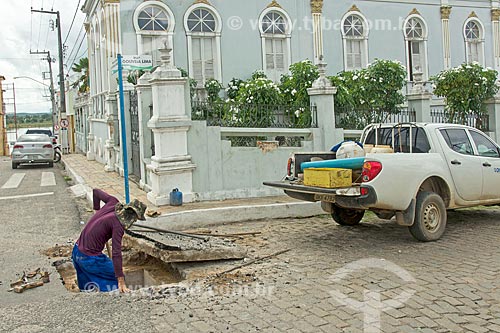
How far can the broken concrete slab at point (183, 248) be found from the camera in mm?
6770

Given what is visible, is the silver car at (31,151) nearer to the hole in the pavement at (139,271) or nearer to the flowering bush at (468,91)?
the flowering bush at (468,91)

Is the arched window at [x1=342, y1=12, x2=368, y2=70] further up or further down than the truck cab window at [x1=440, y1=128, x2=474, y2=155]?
further up

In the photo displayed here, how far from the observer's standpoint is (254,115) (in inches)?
429

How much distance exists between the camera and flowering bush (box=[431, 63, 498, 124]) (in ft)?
48.3

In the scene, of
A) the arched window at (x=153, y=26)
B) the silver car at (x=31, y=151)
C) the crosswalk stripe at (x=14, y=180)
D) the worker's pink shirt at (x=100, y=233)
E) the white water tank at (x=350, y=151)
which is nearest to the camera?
the worker's pink shirt at (x=100, y=233)

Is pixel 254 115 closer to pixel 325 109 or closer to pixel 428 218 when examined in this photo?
pixel 325 109

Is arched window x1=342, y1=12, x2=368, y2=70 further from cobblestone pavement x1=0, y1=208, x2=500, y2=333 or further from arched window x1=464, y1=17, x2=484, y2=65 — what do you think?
cobblestone pavement x1=0, y1=208, x2=500, y2=333

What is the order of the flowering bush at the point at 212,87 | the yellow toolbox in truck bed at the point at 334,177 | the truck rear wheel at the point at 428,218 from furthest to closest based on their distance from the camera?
the flowering bush at the point at 212,87 < the truck rear wheel at the point at 428,218 < the yellow toolbox in truck bed at the point at 334,177

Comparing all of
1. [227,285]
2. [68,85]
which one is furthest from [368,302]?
[68,85]

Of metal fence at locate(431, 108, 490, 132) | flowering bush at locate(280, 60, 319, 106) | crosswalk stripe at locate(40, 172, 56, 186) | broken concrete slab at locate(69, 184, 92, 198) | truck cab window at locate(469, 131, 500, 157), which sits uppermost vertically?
flowering bush at locate(280, 60, 319, 106)

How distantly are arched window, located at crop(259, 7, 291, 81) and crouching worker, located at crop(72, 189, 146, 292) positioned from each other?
13307mm

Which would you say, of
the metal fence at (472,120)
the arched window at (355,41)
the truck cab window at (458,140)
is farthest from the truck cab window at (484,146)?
the arched window at (355,41)

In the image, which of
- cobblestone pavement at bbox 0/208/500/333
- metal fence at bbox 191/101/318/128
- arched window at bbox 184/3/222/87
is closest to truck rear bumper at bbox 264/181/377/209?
cobblestone pavement at bbox 0/208/500/333

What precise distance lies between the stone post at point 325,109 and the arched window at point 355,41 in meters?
9.15
